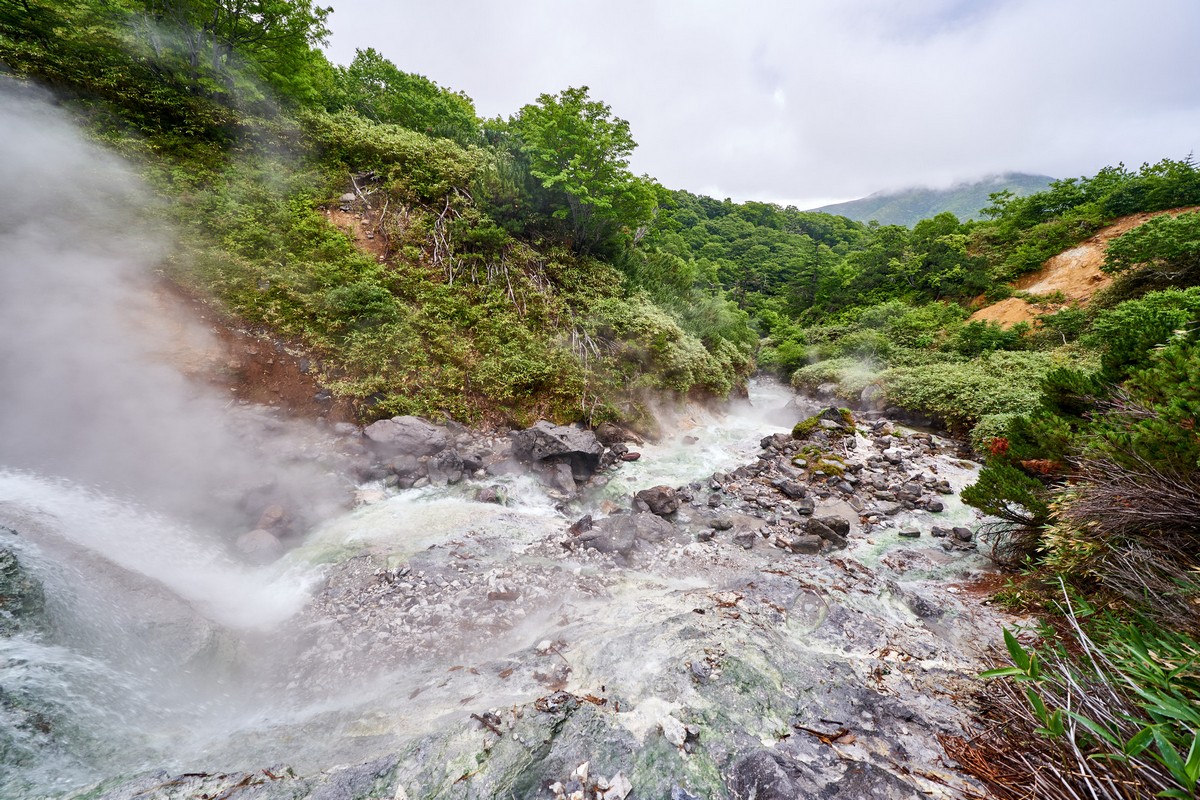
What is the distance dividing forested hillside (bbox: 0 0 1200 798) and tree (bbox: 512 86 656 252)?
0.28 ft

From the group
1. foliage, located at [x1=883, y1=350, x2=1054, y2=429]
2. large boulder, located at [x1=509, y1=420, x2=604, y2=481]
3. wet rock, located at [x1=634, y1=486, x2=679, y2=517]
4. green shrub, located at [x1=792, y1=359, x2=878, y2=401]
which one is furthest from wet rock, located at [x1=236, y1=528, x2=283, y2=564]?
green shrub, located at [x1=792, y1=359, x2=878, y2=401]

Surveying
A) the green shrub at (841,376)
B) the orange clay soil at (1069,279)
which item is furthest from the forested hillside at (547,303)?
the orange clay soil at (1069,279)

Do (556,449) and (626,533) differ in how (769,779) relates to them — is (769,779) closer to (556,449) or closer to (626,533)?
(626,533)

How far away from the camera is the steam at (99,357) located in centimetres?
586

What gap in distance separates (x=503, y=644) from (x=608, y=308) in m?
9.69

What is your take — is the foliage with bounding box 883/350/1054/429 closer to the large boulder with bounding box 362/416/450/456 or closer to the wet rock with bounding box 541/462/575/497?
the wet rock with bounding box 541/462/575/497

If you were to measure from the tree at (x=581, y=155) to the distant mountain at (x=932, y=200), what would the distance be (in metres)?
141

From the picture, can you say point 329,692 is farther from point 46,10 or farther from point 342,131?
point 46,10

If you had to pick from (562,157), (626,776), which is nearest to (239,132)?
(562,157)

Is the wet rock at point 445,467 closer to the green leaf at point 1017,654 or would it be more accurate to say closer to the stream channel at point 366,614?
the stream channel at point 366,614

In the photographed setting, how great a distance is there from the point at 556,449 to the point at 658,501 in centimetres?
249

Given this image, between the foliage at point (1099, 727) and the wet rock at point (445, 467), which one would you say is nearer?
the foliage at point (1099, 727)

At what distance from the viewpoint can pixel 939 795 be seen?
2133 mm

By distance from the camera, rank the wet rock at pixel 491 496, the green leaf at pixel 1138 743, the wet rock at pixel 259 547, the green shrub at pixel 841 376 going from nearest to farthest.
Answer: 1. the green leaf at pixel 1138 743
2. the wet rock at pixel 259 547
3. the wet rock at pixel 491 496
4. the green shrub at pixel 841 376
